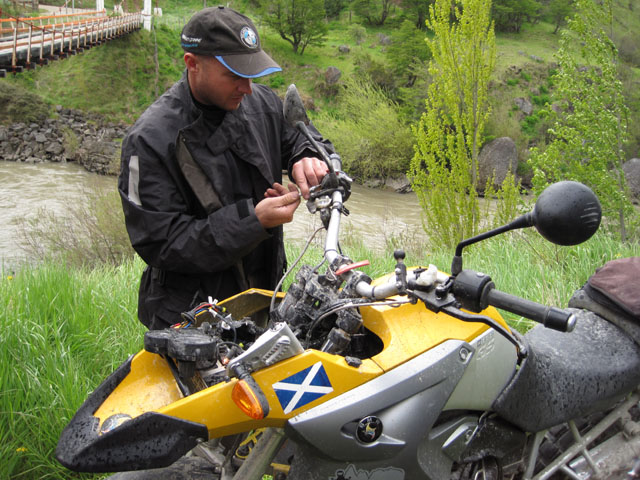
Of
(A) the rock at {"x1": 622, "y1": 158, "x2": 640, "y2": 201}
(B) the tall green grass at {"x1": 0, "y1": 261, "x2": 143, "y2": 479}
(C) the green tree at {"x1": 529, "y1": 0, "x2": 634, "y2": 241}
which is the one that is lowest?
→ (A) the rock at {"x1": 622, "y1": 158, "x2": 640, "y2": 201}

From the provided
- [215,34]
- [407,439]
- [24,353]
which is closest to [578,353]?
[407,439]

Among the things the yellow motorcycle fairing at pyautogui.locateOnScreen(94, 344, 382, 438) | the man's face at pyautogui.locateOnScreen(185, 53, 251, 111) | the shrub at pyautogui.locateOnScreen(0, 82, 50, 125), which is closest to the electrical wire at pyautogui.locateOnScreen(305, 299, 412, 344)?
the yellow motorcycle fairing at pyautogui.locateOnScreen(94, 344, 382, 438)

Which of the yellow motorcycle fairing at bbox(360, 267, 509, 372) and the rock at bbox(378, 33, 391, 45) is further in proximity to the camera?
the rock at bbox(378, 33, 391, 45)

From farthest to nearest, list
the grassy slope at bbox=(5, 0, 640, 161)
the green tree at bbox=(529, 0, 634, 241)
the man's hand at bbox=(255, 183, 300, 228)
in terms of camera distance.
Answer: the grassy slope at bbox=(5, 0, 640, 161), the green tree at bbox=(529, 0, 634, 241), the man's hand at bbox=(255, 183, 300, 228)

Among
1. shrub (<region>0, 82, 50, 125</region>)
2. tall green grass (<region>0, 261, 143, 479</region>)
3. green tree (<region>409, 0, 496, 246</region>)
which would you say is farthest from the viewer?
shrub (<region>0, 82, 50, 125</region>)

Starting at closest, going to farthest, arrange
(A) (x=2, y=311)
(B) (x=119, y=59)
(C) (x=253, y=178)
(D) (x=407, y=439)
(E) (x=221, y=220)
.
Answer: (D) (x=407, y=439) < (E) (x=221, y=220) < (C) (x=253, y=178) < (A) (x=2, y=311) < (B) (x=119, y=59)

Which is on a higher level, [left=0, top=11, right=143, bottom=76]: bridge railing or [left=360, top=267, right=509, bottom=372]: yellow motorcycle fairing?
[left=360, top=267, right=509, bottom=372]: yellow motorcycle fairing

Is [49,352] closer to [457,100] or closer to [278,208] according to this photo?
[278,208]

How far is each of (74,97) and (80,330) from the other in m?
27.2

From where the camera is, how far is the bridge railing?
1694 centimetres

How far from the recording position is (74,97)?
88.6ft

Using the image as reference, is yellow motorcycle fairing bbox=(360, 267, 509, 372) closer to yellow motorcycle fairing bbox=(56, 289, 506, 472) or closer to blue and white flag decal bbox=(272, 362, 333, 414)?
yellow motorcycle fairing bbox=(56, 289, 506, 472)

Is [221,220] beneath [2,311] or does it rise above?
above

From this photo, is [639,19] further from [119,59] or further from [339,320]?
[119,59]
